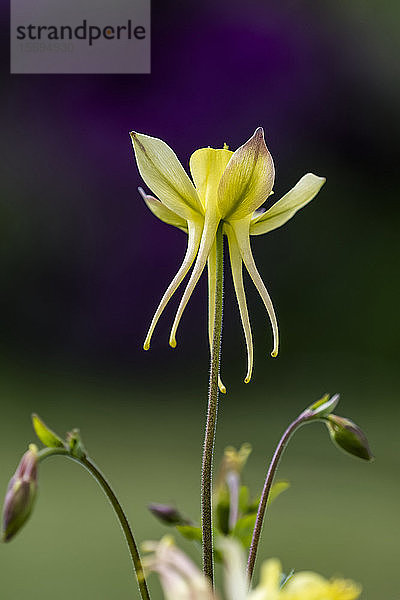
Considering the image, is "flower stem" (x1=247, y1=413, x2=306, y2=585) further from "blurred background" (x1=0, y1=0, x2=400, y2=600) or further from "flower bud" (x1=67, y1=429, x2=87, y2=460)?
"blurred background" (x1=0, y1=0, x2=400, y2=600)

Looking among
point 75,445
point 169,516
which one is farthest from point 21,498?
point 169,516

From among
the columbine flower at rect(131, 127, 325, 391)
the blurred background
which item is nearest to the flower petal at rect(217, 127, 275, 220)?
the columbine flower at rect(131, 127, 325, 391)

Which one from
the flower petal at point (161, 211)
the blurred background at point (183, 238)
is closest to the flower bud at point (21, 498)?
the flower petal at point (161, 211)

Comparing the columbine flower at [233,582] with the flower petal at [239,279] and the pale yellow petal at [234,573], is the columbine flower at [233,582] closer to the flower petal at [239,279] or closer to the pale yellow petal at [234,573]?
the pale yellow petal at [234,573]

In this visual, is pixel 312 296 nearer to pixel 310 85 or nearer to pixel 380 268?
pixel 380 268

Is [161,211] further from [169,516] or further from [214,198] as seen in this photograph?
[169,516]
